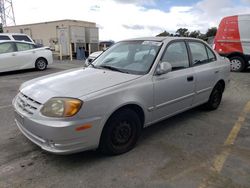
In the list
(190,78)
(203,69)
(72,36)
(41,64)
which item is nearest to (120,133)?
(190,78)

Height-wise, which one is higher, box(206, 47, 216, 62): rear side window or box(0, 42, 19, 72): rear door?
box(206, 47, 216, 62): rear side window

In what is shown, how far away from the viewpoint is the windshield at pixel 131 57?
12.2 feet

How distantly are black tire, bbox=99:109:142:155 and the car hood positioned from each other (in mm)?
433

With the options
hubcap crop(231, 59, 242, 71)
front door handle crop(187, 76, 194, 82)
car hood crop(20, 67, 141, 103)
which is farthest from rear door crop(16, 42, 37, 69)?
hubcap crop(231, 59, 242, 71)

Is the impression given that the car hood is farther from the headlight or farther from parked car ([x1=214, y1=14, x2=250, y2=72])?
parked car ([x1=214, y1=14, x2=250, y2=72])

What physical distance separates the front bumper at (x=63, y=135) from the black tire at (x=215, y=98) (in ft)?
9.94

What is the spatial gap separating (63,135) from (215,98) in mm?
3667

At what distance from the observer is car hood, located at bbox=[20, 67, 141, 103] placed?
299 centimetres

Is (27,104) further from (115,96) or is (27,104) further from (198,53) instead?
(198,53)

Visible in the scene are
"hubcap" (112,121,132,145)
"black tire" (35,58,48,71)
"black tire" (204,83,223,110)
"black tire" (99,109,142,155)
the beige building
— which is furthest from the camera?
the beige building

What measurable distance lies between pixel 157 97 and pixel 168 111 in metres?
0.45

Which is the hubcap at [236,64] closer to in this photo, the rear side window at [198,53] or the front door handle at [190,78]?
the rear side window at [198,53]

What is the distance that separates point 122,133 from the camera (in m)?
3.33

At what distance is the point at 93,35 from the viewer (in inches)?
835
